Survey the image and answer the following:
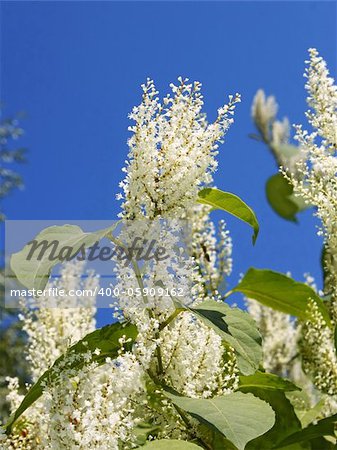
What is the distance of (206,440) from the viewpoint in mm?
1419

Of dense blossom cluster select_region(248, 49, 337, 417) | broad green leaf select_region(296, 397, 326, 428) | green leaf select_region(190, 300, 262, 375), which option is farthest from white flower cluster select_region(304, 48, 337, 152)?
broad green leaf select_region(296, 397, 326, 428)

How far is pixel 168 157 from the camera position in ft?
4.64

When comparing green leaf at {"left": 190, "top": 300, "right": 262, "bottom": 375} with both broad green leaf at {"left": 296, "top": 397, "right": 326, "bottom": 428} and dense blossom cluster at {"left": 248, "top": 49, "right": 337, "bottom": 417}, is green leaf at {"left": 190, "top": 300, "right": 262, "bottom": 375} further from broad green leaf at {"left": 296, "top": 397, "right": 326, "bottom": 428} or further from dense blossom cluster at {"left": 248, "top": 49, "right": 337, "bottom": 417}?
broad green leaf at {"left": 296, "top": 397, "right": 326, "bottom": 428}

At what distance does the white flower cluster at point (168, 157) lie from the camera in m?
1.41

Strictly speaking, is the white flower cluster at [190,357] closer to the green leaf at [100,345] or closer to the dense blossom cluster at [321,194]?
the green leaf at [100,345]

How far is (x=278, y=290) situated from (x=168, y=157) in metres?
0.79

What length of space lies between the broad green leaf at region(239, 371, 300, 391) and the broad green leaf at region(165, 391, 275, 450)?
0.25 meters

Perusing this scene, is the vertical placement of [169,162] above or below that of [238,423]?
above

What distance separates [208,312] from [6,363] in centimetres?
762

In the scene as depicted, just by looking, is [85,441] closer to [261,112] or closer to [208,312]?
[208,312]

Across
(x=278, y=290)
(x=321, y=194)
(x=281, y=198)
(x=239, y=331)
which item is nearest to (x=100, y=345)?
(x=239, y=331)

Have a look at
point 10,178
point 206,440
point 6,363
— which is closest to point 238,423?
point 206,440

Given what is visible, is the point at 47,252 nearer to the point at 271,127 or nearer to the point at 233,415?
the point at 233,415

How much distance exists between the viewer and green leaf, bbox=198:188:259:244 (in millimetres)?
1610
